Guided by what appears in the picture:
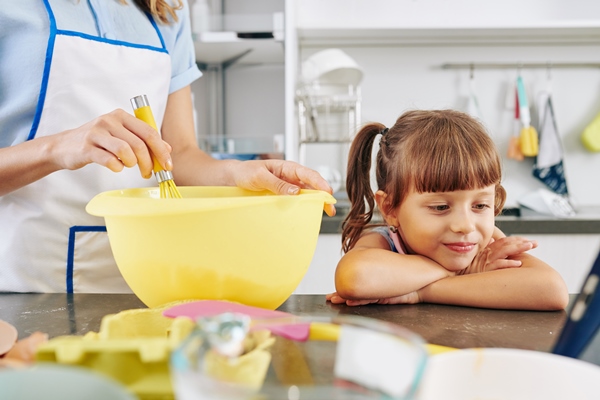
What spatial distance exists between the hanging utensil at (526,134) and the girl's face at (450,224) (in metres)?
1.28

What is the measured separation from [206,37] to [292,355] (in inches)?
64.3

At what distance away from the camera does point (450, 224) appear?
0.91m

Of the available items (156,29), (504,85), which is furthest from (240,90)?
(156,29)

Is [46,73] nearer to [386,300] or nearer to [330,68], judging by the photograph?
[386,300]

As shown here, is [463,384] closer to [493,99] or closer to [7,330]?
[7,330]

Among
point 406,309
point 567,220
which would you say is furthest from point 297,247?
point 567,220

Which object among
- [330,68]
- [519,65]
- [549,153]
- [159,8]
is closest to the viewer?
[159,8]

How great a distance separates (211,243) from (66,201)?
1.55 ft

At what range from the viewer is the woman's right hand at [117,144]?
0.64 metres

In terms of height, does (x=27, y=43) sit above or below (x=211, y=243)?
above

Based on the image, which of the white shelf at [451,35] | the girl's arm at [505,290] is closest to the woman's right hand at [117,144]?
the girl's arm at [505,290]

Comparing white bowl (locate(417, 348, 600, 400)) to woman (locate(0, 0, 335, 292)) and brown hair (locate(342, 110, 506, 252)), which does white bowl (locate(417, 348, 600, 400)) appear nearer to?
woman (locate(0, 0, 335, 292))

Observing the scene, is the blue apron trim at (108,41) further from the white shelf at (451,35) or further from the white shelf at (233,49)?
the white shelf at (451,35)

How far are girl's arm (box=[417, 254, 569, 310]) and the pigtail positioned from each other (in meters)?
0.30
